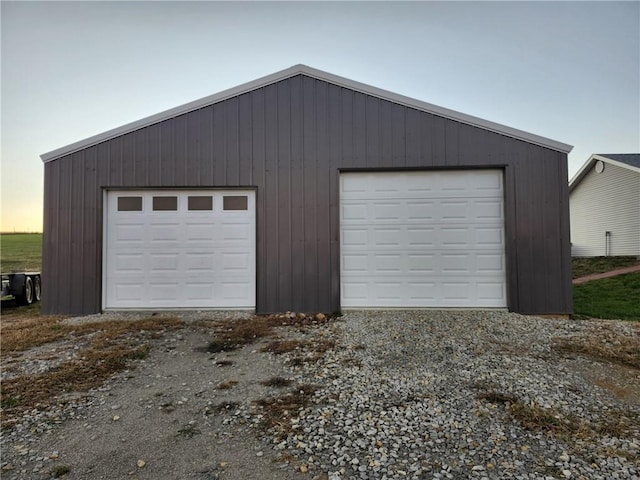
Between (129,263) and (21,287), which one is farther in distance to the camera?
(21,287)

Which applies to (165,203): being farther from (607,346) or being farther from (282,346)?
(607,346)

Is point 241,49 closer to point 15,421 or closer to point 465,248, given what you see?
point 465,248

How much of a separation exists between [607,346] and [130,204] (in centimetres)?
835

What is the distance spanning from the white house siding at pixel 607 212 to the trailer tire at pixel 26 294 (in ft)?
71.0

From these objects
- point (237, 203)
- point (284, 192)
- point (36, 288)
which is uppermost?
point (284, 192)

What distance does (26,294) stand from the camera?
8422 mm

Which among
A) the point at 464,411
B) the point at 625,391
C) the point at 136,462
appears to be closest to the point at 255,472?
the point at 136,462

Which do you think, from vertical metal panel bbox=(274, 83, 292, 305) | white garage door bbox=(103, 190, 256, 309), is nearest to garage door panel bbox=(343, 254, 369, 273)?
vertical metal panel bbox=(274, 83, 292, 305)

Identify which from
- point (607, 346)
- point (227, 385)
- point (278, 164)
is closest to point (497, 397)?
point (227, 385)

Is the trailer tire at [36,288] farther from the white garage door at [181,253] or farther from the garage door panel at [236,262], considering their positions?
the garage door panel at [236,262]

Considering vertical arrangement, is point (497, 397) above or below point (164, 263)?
below

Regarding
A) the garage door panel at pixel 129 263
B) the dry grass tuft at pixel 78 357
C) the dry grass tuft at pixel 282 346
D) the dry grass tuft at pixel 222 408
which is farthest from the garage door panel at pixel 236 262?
the dry grass tuft at pixel 222 408

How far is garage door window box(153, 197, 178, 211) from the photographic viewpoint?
6.84 metres

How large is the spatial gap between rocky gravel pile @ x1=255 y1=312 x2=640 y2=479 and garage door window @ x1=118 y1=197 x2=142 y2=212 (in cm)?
511
